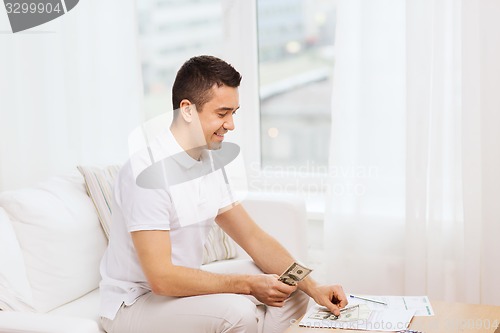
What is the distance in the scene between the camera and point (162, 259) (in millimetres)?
2168

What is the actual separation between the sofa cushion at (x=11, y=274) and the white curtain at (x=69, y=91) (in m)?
1.16

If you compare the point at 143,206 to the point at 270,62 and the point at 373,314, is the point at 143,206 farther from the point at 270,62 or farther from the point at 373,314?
the point at 270,62

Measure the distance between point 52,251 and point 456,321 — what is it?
1263 mm

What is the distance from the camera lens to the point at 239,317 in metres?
2.16

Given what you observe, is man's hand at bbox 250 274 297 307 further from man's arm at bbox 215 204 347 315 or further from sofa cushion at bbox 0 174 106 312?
sofa cushion at bbox 0 174 106 312

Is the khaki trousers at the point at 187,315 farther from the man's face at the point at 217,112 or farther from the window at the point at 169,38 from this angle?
the window at the point at 169,38

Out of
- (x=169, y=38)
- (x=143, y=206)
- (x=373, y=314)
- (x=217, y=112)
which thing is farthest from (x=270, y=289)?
(x=169, y=38)

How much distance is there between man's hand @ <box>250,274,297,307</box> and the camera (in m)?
2.21

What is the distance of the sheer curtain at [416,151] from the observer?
2.93 m

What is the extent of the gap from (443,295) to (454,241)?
23cm

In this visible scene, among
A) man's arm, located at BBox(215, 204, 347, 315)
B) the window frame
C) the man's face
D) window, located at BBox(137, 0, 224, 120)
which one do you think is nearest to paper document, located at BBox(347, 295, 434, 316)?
man's arm, located at BBox(215, 204, 347, 315)

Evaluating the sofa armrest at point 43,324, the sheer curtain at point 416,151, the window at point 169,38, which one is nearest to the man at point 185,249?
the sofa armrest at point 43,324

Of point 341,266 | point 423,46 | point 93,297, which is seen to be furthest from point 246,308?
point 423,46

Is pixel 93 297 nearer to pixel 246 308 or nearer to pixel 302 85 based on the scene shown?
pixel 246 308
